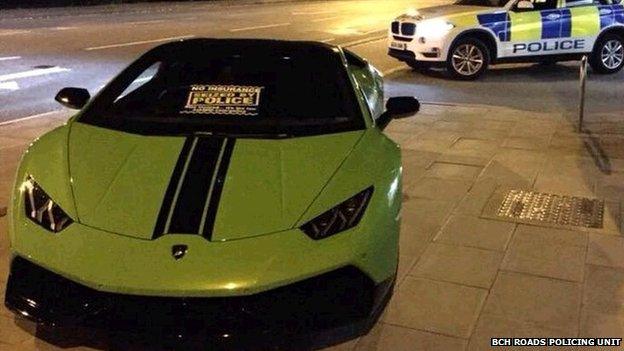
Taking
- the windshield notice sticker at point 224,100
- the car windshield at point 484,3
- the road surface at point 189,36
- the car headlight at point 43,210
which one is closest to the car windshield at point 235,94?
the windshield notice sticker at point 224,100

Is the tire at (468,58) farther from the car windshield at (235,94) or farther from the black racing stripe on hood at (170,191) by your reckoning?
the black racing stripe on hood at (170,191)

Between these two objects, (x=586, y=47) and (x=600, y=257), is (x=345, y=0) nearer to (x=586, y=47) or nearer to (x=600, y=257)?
(x=586, y=47)

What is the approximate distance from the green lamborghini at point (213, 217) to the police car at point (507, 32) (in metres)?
8.40

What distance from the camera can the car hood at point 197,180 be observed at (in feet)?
10.8

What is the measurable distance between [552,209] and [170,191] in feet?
10.8

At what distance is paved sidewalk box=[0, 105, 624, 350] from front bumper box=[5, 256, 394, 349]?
0.47m

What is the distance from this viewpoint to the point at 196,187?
11.4ft

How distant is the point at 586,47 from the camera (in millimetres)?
12789

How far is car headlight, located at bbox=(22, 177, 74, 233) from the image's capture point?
Result: 11.0ft

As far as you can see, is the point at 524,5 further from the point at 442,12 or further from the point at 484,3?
the point at 442,12

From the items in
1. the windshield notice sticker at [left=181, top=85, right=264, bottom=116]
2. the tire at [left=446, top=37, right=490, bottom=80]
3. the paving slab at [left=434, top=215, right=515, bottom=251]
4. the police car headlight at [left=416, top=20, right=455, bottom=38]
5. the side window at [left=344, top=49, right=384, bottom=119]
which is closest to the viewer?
the windshield notice sticker at [left=181, top=85, right=264, bottom=116]

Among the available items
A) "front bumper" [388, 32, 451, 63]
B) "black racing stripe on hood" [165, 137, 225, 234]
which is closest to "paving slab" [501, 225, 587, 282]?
"black racing stripe on hood" [165, 137, 225, 234]

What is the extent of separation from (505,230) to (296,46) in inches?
75.0

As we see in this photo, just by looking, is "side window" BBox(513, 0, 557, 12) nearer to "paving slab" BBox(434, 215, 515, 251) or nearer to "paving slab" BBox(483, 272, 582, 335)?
"paving slab" BBox(434, 215, 515, 251)
